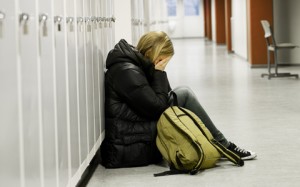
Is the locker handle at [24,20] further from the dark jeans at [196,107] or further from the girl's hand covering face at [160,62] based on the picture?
the dark jeans at [196,107]

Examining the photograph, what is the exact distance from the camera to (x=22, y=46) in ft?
6.93

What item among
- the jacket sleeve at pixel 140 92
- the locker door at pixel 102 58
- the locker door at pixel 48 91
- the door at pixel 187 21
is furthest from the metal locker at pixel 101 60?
the door at pixel 187 21

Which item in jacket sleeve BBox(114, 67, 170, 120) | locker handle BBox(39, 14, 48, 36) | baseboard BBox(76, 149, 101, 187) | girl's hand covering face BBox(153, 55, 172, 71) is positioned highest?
locker handle BBox(39, 14, 48, 36)

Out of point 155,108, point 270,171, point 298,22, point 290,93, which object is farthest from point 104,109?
point 298,22

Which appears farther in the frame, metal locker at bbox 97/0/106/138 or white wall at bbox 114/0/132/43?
white wall at bbox 114/0/132/43

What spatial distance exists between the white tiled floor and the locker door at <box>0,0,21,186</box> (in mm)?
1865

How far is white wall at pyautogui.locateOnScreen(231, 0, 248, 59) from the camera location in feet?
48.5

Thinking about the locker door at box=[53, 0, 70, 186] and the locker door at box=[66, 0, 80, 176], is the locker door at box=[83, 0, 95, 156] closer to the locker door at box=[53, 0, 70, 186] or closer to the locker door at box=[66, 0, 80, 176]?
the locker door at box=[66, 0, 80, 176]

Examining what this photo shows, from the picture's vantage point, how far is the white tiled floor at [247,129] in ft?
12.5

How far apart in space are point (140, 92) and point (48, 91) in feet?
5.03

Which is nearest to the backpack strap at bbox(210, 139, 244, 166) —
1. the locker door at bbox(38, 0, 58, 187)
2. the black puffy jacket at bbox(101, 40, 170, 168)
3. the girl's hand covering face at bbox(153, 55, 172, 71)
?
the black puffy jacket at bbox(101, 40, 170, 168)

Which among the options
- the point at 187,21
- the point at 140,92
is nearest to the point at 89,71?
the point at 140,92

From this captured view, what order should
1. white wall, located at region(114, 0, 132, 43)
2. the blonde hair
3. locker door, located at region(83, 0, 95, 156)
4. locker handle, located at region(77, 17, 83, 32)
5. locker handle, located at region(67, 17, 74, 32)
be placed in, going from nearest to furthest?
1. locker handle, located at region(67, 17, 74, 32)
2. locker handle, located at region(77, 17, 83, 32)
3. locker door, located at region(83, 0, 95, 156)
4. the blonde hair
5. white wall, located at region(114, 0, 132, 43)

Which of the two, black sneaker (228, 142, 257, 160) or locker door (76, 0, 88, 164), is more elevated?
locker door (76, 0, 88, 164)
